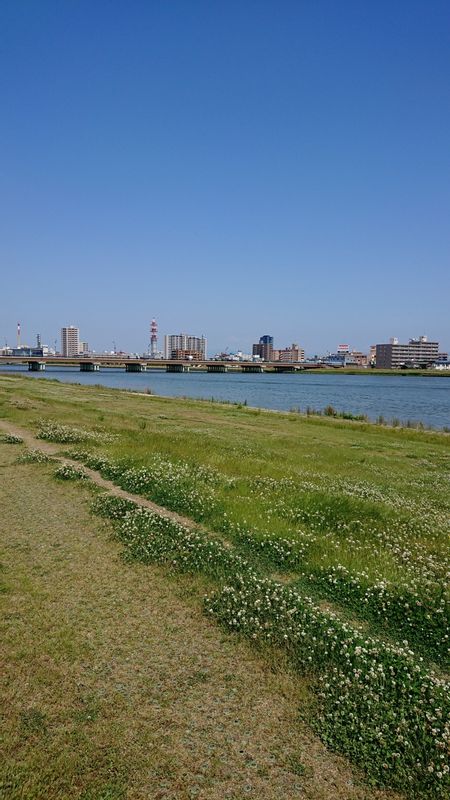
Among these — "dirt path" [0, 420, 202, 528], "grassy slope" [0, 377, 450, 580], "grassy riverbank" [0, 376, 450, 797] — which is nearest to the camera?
"grassy riverbank" [0, 376, 450, 797]

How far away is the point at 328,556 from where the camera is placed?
11508mm

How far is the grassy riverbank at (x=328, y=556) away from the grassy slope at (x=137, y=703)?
1.98 feet

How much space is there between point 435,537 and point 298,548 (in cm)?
442

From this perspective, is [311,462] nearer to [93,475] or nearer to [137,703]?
[93,475]

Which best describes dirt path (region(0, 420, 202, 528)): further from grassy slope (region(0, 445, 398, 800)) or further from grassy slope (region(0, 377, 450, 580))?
grassy slope (region(0, 445, 398, 800))

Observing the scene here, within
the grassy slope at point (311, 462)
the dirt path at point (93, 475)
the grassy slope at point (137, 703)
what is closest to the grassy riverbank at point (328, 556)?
the grassy slope at point (311, 462)

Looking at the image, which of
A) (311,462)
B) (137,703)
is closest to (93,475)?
(311,462)

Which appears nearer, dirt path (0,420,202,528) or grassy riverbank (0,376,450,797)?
grassy riverbank (0,376,450,797)

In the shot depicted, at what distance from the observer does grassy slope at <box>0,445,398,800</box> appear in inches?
214

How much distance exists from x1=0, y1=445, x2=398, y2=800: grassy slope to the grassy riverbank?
0.60 metres

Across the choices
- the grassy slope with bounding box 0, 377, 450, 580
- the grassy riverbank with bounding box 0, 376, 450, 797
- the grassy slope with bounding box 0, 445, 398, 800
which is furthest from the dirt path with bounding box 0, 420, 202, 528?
the grassy slope with bounding box 0, 445, 398, 800

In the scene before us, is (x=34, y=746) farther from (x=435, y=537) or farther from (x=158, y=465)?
(x=158, y=465)

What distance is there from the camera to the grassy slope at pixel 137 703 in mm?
5434

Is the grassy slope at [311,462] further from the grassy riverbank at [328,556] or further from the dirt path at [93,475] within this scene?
the dirt path at [93,475]
